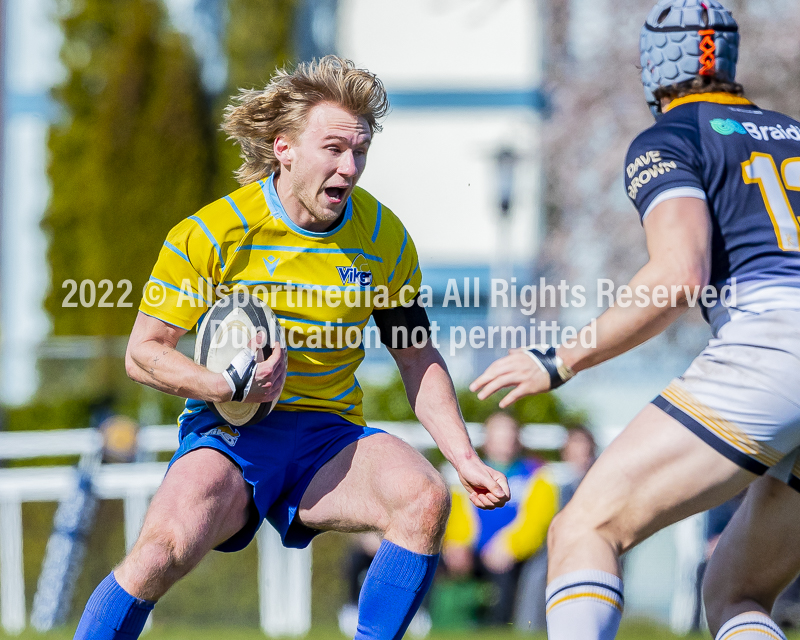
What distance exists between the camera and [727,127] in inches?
127

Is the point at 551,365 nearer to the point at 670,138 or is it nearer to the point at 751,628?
the point at 670,138

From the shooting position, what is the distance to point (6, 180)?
23219 mm

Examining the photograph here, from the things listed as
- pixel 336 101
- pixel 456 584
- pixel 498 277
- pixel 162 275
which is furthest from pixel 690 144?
pixel 498 277

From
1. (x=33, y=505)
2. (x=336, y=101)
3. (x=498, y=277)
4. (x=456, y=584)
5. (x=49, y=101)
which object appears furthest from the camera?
(x=49, y=101)

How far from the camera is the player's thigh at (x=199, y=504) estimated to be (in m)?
3.39

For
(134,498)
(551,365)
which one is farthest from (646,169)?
(134,498)

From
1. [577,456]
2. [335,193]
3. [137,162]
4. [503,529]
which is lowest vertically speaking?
[503,529]

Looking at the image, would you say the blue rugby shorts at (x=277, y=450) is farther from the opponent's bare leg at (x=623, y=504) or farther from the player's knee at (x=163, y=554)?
the opponent's bare leg at (x=623, y=504)

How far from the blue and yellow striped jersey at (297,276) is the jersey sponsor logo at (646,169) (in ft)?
3.56

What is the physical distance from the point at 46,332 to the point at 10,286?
272 cm

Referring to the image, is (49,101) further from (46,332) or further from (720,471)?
(720,471)

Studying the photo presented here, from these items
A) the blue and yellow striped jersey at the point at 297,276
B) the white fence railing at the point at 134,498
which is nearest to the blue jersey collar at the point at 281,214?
the blue and yellow striped jersey at the point at 297,276

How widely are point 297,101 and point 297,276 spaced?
2.12 ft

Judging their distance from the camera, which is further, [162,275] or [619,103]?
[619,103]
